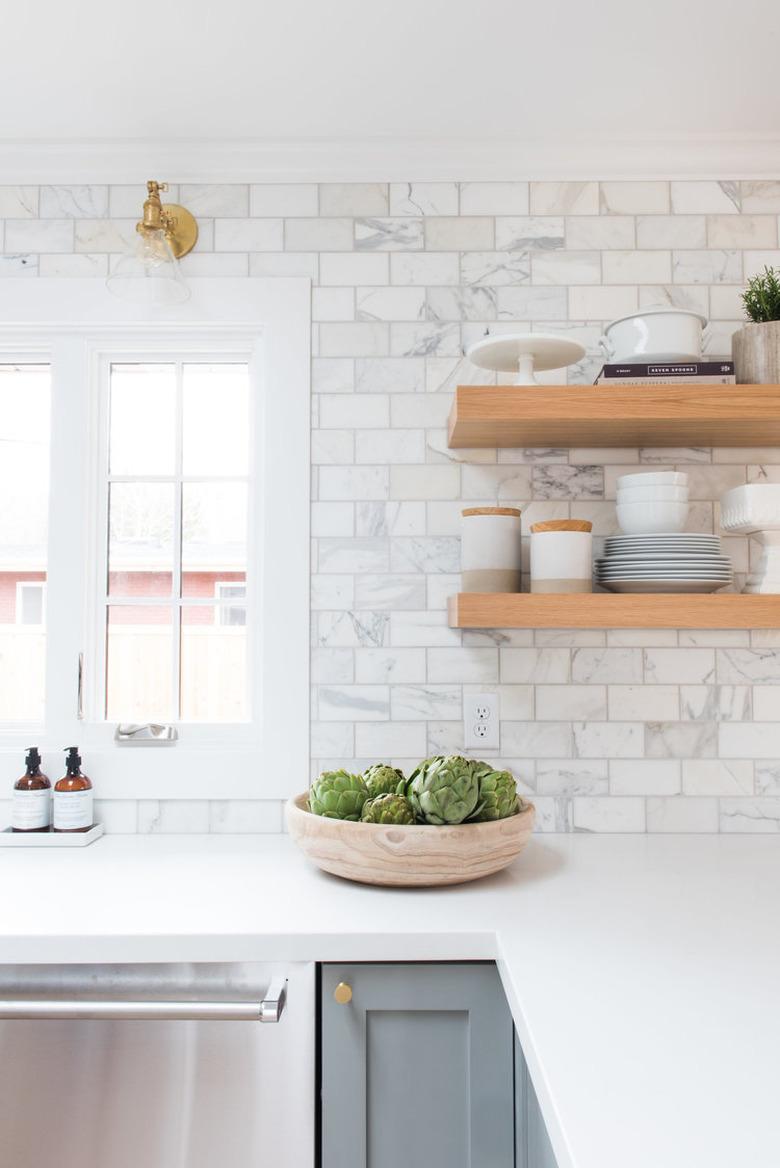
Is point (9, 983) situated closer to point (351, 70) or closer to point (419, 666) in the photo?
point (419, 666)

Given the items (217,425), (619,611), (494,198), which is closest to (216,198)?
(217,425)

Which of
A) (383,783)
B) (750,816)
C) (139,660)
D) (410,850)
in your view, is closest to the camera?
(410,850)

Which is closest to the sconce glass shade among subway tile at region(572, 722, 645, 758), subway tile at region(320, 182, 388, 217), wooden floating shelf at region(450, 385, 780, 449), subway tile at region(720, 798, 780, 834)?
subway tile at region(320, 182, 388, 217)

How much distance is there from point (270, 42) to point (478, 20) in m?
0.39

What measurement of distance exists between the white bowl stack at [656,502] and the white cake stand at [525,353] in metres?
0.28

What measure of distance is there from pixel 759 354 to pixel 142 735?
1558mm

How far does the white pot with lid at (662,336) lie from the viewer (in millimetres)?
1728

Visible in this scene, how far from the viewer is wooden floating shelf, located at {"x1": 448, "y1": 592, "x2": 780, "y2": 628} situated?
5.43 feet

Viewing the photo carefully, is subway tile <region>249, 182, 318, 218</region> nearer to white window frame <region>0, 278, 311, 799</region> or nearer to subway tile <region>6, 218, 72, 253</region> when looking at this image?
white window frame <region>0, 278, 311, 799</region>

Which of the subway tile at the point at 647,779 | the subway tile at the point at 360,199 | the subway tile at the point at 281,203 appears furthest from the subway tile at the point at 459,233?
the subway tile at the point at 647,779

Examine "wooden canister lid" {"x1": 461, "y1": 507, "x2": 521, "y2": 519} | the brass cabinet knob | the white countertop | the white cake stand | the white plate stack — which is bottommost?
the brass cabinet knob

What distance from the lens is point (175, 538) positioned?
202cm

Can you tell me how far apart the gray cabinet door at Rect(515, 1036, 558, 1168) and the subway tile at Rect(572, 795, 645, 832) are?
0.70 meters

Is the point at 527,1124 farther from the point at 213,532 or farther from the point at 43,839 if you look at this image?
the point at 213,532
